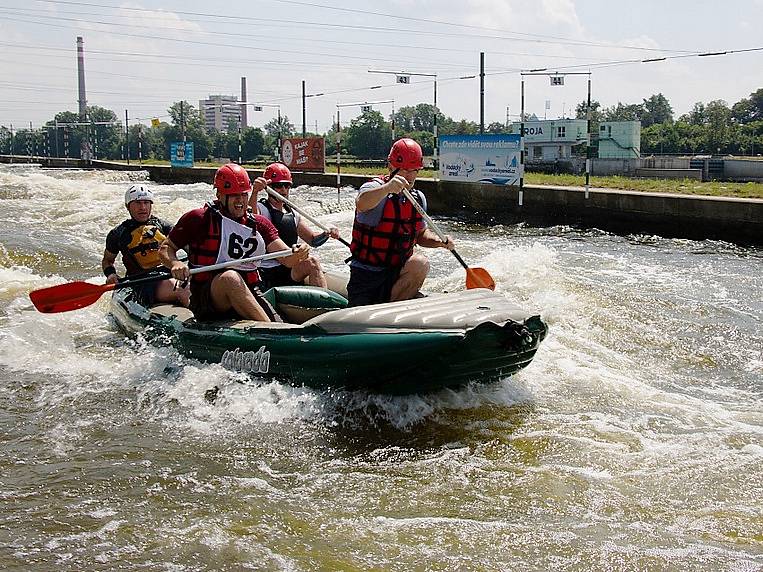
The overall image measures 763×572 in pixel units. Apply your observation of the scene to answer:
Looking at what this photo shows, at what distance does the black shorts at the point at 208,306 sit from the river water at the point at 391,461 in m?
0.32

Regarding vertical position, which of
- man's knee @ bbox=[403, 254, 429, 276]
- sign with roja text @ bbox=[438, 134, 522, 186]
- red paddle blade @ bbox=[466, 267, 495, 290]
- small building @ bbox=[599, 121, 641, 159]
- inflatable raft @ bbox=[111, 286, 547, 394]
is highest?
small building @ bbox=[599, 121, 641, 159]

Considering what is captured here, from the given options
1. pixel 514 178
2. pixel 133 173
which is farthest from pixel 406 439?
pixel 133 173

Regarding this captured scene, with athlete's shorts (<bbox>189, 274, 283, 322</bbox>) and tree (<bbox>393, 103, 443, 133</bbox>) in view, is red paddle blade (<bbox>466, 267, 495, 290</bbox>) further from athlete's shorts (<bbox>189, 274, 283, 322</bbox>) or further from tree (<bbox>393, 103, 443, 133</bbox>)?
tree (<bbox>393, 103, 443, 133</bbox>)

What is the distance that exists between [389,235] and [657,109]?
119002 millimetres

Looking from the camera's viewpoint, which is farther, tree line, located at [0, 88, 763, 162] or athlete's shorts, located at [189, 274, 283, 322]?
tree line, located at [0, 88, 763, 162]

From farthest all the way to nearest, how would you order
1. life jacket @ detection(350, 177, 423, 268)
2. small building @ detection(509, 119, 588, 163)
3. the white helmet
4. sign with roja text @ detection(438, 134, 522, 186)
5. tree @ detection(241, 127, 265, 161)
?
tree @ detection(241, 127, 265, 161), small building @ detection(509, 119, 588, 163), sign with roja text @ detection(438, 134, 522, 186), the white helmet, life jacket @ detection(350, 177, 423, 268)

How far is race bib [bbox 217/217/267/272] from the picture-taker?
5.02 meters

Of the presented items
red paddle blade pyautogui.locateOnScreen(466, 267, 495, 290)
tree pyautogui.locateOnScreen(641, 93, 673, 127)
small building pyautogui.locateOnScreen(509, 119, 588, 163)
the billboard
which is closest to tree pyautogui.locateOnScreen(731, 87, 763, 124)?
tree pyautogui.locateOnScreen(641, 93, 673, 127)

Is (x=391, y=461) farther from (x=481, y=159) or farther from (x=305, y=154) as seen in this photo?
(x=305, y=154)

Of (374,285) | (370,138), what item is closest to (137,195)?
(374,285)

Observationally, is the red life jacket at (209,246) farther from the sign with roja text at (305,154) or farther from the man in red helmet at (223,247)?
the sign with roja text at (305,154)

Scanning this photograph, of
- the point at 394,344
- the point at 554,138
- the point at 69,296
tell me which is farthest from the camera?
the point at 554,138

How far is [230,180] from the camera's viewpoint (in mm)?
4914

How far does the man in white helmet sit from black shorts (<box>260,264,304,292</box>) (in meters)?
0.66
